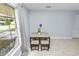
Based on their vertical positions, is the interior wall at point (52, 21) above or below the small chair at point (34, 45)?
above

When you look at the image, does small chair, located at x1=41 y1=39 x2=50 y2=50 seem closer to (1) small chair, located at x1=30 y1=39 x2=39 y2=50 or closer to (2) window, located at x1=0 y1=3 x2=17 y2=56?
(1) small chair, located at x1=30 y1=39 x2=39 y2=50

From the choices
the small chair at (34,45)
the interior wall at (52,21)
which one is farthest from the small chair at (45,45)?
the interior wall at (52,21)

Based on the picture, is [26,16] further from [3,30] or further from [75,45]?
[75,45]

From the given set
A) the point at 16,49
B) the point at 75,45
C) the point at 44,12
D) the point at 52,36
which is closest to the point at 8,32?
the point at 16,49

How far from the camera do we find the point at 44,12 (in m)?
2.77

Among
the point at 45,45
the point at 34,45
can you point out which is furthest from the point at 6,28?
the point at 45,45

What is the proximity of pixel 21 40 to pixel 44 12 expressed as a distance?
92 centimetres

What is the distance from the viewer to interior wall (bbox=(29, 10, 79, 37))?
2.57 meters

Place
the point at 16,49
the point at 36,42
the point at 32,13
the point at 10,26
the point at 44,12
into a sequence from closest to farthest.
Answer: the point at 10,26
the point at 16,49
the point at 32,13
the point at 44,12
the point at 36,42

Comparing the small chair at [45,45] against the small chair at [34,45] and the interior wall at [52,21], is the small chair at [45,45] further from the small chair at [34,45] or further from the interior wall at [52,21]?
the interior wall at [52,21]

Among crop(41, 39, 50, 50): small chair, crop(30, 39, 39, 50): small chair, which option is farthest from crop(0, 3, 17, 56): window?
crop(41, 39, 50, 50): small chair

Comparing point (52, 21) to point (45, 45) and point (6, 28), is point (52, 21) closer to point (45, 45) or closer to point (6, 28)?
point (45, 45)

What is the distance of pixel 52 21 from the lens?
3.06 meters

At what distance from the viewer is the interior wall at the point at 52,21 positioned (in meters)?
2.57
